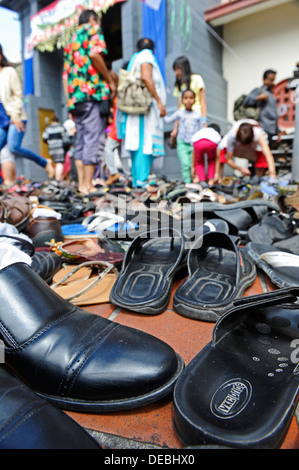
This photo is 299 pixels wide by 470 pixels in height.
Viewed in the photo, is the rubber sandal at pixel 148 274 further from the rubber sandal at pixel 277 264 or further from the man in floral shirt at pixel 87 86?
the man in floral shirt at pixel 87 86

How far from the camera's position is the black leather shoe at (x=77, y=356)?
0.58 meters

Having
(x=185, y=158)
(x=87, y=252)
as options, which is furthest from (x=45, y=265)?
(x=185, y=158)

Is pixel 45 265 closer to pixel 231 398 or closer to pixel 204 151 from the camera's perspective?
pixel 231 398

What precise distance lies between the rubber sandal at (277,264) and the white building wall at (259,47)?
270 inches

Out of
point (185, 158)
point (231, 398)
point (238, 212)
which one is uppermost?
point (185, 158)

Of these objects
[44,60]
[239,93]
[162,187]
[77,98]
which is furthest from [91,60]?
[44,60]

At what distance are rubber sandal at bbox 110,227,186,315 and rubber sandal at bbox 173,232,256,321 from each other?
5 cm

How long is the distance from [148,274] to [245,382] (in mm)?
573

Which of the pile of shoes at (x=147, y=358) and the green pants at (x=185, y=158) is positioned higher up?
the green pants at (x=185, y=158)

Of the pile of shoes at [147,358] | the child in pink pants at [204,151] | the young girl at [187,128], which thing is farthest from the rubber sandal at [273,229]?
the young girl at [187,128]

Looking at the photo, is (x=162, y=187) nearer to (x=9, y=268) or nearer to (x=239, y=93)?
(x=9, y=268)

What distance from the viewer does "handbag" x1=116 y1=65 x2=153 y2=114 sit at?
3.36m

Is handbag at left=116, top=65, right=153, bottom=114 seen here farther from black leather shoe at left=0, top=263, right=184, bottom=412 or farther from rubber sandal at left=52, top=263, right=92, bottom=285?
black leather shoe at left=0, top=263, right=184, bottom=412

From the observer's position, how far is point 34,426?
1.46ft
